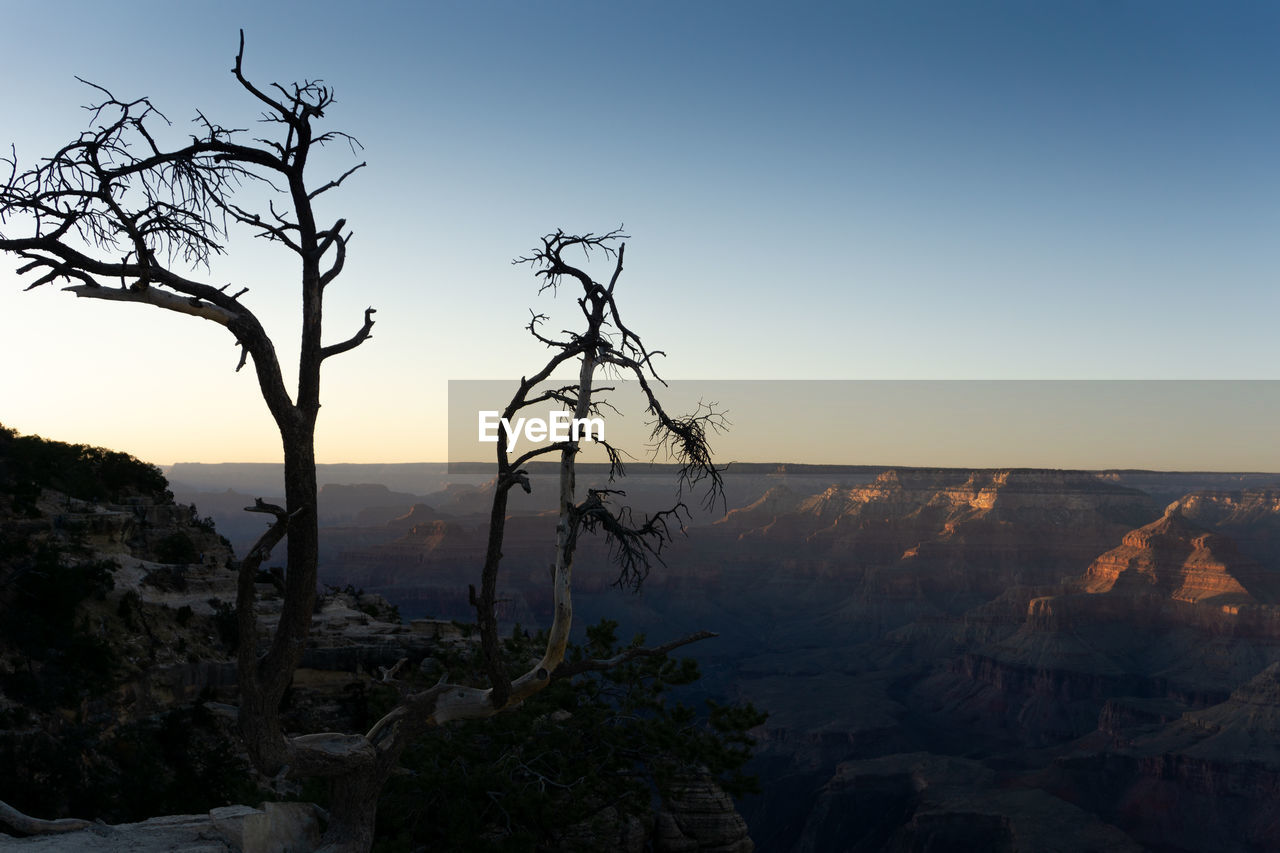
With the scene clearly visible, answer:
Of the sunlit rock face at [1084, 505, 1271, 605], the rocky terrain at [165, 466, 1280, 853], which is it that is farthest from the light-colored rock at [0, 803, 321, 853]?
the sunlit rock face at [1084, 505, 1271, 605]

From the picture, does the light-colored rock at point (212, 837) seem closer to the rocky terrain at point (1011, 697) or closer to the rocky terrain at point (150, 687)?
the rocky terrain at point (150, 687)

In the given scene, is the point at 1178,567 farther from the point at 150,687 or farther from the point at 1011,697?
the point at 150,687

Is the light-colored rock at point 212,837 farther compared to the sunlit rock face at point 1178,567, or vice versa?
the sunlit rock face at point 1178,567

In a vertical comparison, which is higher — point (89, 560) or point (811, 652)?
point (89, 560)

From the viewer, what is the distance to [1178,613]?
167875mm

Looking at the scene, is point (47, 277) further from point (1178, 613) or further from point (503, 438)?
point (1178, 613)

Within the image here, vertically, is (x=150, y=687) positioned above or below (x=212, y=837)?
below

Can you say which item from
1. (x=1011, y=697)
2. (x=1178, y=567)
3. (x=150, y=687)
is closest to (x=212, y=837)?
(x=150, y=687)

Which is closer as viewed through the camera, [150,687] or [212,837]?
[212,837]

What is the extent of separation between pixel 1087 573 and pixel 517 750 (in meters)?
198

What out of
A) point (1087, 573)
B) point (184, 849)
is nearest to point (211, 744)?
point (184, 849)

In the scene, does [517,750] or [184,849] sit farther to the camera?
[517,750]

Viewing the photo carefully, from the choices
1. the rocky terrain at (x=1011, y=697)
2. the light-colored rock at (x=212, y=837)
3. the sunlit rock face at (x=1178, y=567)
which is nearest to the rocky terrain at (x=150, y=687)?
the light-colored rock at (x=212, y=837)

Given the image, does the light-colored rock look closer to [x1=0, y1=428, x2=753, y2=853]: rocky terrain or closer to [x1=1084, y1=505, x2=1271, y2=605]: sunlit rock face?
[x1=0, y1=428, x2=753, y2=853]: rocky terrain
